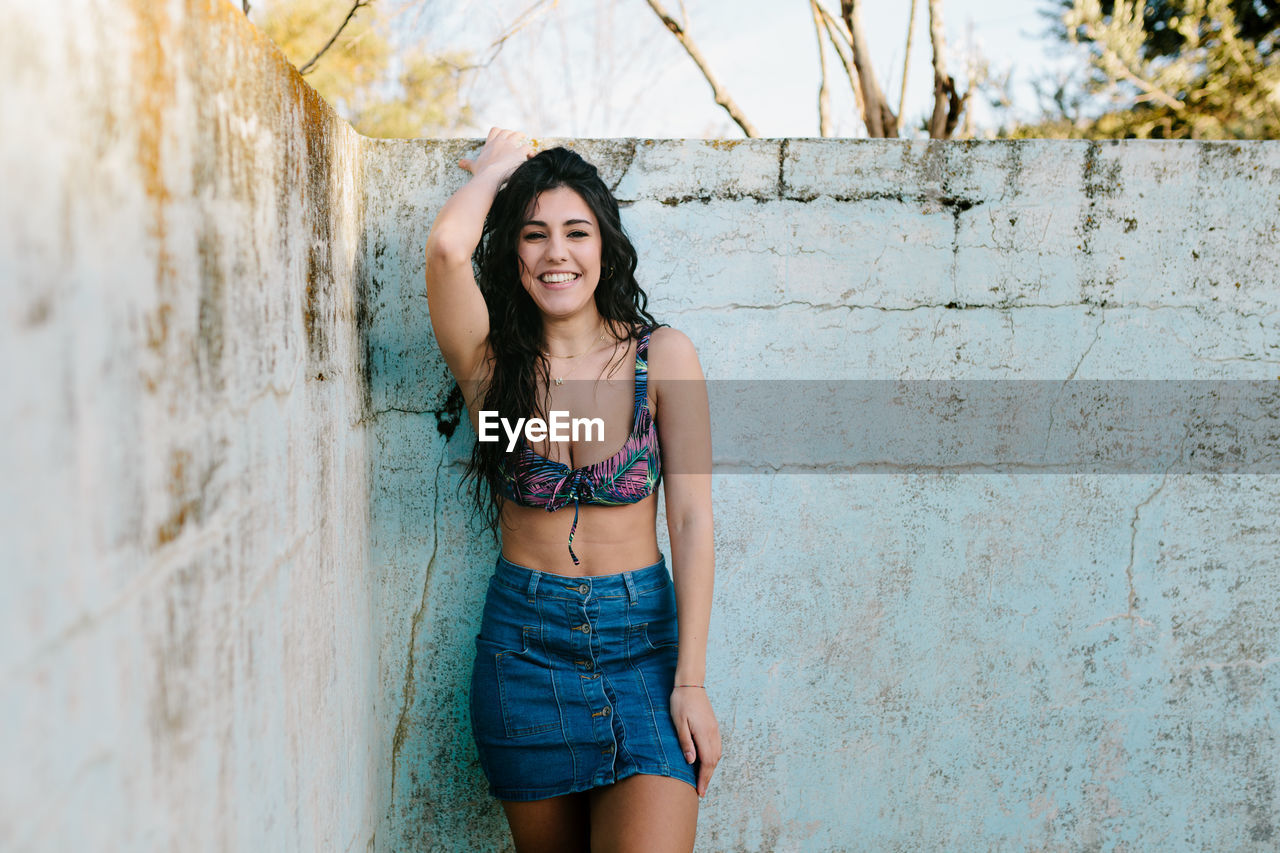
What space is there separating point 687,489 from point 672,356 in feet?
1.01

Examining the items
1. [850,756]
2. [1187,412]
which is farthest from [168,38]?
[1187,412]

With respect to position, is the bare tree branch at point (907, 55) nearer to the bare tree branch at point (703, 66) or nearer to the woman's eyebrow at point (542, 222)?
the bare tree branch at point (703, 66)

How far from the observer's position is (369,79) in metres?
13.0

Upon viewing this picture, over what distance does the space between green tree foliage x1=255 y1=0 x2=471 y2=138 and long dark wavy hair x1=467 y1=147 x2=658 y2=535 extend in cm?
1029

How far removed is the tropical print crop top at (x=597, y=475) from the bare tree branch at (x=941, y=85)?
4.04 meters

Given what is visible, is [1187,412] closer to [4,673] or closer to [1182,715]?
[1182,715]

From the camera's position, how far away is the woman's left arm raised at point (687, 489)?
6.37ft

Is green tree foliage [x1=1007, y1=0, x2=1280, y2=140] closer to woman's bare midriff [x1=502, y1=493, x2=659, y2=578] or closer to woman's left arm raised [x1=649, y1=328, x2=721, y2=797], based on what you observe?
woman's left arm raised [x1=649, y1=328, x2=721, y2=797]

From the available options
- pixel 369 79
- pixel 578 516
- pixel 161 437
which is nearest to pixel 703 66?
pixel 578 516

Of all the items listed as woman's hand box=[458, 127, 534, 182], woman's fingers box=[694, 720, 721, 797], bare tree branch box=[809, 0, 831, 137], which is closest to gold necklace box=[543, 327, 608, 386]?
woman's hand box=[458, 127, 534, 182]

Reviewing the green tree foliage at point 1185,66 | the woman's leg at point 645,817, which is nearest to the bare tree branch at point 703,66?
the green tree foliage at point 1185,66

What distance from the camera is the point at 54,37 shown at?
0.81m

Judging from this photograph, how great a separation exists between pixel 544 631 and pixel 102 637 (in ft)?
3.59

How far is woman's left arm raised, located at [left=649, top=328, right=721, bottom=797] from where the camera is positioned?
6.37ft
